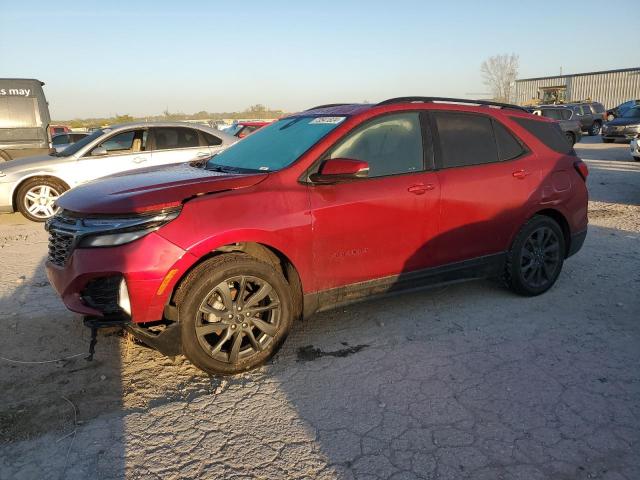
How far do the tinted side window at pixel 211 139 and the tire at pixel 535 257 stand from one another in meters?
6.21

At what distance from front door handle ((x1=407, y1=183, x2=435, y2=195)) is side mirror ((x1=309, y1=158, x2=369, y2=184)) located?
1.64 ft

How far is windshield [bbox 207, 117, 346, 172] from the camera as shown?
3.87 meters

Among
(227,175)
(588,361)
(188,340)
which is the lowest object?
(588,361)

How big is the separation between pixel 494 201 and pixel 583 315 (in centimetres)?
125

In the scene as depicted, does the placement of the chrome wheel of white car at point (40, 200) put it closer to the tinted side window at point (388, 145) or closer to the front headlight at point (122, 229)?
the front headlight at point (122, 229)

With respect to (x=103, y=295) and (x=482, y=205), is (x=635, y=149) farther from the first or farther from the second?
(x=103, y=295)

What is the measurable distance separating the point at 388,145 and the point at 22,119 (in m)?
11.3

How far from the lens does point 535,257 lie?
15.8 feet

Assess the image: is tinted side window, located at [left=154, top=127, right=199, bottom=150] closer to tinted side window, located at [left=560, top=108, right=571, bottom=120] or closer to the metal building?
tinted side window, located at [left=560, top=108, right=571, bottom=120]

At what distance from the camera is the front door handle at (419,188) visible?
4.00 m

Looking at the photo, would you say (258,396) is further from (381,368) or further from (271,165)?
(271,165)

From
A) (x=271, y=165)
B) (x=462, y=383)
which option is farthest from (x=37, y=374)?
(x=462, y=383)

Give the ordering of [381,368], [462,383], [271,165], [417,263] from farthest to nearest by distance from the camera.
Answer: [417,263], [271,165], [381,368], [462,383]

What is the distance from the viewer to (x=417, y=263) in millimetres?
4148
